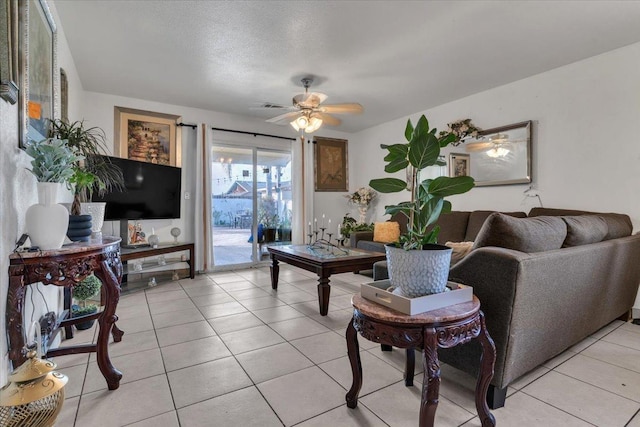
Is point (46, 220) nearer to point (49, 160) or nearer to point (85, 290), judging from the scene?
point (49, 160)

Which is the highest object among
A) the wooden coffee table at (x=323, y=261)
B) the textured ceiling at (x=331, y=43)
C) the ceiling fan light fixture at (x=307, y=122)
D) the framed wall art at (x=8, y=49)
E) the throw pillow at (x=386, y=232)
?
the textured ceiling at (x=331, y=43)

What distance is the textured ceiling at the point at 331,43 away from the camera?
7.87ft

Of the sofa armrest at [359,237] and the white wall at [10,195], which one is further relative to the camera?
A: the sofa armrest at [359,237]

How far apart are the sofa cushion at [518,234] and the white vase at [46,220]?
2.23 metres

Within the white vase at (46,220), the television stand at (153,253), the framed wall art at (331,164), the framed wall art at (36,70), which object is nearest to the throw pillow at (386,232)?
the framed wall art at (331,164)

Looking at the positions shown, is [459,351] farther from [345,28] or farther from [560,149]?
[560,149]

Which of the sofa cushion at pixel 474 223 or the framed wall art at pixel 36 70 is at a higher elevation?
the framed wall art at pixel 36 70

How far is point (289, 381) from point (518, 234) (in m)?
1.54

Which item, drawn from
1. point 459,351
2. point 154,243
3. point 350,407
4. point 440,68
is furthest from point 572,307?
point 154,243

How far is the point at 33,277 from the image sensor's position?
4.73 feet

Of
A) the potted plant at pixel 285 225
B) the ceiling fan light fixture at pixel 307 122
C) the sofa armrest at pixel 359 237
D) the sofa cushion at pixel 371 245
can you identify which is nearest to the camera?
the ceiling fan light fixture at pixel 307 122

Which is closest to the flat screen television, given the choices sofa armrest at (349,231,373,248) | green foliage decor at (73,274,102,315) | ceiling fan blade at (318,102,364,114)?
green foliage decor at (73,274,102,315)

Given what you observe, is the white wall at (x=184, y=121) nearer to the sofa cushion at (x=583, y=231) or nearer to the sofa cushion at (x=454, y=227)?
the sofa cushion at (x=454, y=227)

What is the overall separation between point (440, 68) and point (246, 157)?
10.9 ft
